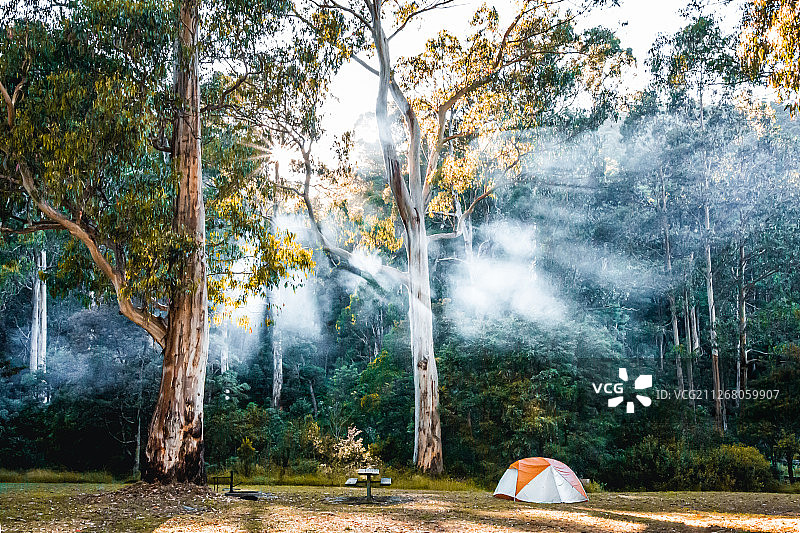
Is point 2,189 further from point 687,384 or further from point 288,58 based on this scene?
point 687,384

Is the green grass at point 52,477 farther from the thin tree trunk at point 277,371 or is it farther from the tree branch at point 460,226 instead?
the tree branch at point 460,226

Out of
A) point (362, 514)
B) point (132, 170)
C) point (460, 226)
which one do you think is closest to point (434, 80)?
point (460, 226)

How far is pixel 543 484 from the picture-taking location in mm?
10531

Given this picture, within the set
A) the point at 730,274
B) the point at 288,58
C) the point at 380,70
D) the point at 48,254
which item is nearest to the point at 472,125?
the point at 380,70

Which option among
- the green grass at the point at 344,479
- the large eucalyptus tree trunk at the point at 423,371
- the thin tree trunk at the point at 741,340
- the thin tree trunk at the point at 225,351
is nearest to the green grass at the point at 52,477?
the green grass at the point at 344,479

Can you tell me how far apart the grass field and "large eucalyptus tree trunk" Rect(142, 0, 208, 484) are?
530mm

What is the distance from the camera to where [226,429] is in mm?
17750

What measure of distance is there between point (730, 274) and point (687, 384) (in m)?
3.87

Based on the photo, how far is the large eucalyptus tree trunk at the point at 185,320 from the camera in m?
10.2

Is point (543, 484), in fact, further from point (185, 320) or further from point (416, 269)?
point (416, 269)
